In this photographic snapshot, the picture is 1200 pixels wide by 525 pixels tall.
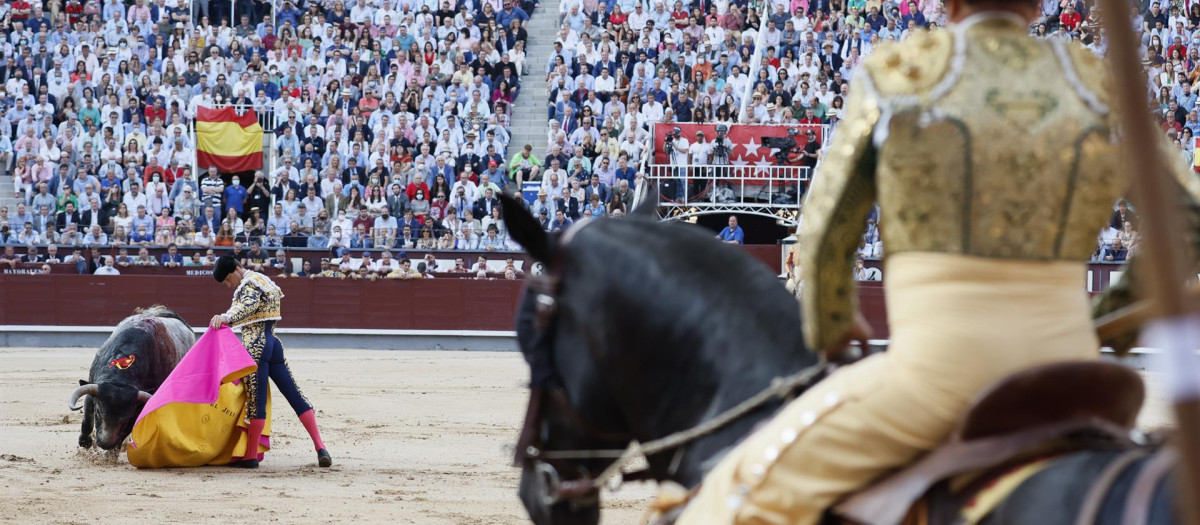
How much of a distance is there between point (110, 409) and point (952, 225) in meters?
6.81

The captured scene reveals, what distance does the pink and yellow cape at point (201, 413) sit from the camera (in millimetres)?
7262

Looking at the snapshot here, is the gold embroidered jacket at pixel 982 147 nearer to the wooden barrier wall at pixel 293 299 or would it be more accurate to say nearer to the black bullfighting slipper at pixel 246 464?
the black bullfighting slipper at pixel 246 464

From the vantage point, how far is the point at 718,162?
16281 millimetres

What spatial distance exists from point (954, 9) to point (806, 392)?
0.53 m

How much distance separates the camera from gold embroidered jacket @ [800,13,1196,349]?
1656mm

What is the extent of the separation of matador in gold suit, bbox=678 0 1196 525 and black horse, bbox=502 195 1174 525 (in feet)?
0.83

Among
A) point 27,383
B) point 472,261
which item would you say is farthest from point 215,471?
point 472,261

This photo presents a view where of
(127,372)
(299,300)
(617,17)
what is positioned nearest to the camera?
(127,372)

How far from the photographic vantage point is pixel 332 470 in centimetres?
720

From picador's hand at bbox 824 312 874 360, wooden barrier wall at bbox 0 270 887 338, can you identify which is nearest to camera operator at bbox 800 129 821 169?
wooden barrier wall at bbox 0 270 887 338

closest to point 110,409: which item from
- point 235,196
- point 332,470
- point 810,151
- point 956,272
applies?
point 332,470

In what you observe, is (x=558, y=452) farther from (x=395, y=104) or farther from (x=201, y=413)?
(x=395, y=104)

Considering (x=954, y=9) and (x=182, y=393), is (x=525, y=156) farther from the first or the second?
(x=954, y=9)

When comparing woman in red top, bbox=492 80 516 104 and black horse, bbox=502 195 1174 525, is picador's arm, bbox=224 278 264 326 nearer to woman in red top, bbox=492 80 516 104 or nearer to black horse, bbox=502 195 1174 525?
black horse, bbox=502 195 1174 525
